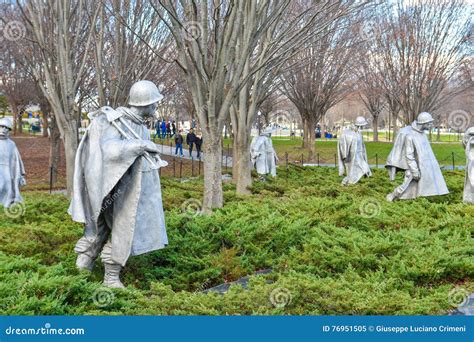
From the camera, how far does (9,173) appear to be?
9945 millimetres

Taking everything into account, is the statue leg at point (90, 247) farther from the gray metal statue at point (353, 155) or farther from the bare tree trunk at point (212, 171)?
the gray metal statue at point (353, 155)

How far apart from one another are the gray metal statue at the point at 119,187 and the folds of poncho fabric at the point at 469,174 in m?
7.21

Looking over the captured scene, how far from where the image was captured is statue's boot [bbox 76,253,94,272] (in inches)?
224

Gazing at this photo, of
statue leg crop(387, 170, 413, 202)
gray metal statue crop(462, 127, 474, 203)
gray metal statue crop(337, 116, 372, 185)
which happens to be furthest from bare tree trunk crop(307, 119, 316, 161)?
gray metal statue crop(462, 127, 474, 203)

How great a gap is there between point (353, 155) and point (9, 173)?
9.37 metres

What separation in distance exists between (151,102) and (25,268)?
6.35ft

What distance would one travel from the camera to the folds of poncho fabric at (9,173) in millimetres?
9812

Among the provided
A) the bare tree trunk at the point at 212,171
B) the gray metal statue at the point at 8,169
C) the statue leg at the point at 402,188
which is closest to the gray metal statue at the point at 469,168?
the statue leg at the point at 402,188

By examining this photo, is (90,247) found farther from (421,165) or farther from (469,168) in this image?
(469,168)

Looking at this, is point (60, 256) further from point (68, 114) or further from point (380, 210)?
point (68, 114)

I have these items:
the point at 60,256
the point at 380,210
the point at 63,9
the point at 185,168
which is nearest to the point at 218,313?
the point at 60,256

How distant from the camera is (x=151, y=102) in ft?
18.3

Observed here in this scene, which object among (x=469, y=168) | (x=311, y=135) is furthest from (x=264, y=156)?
(x=311, y=135)

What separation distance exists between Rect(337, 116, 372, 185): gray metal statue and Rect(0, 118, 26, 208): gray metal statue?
884cm
